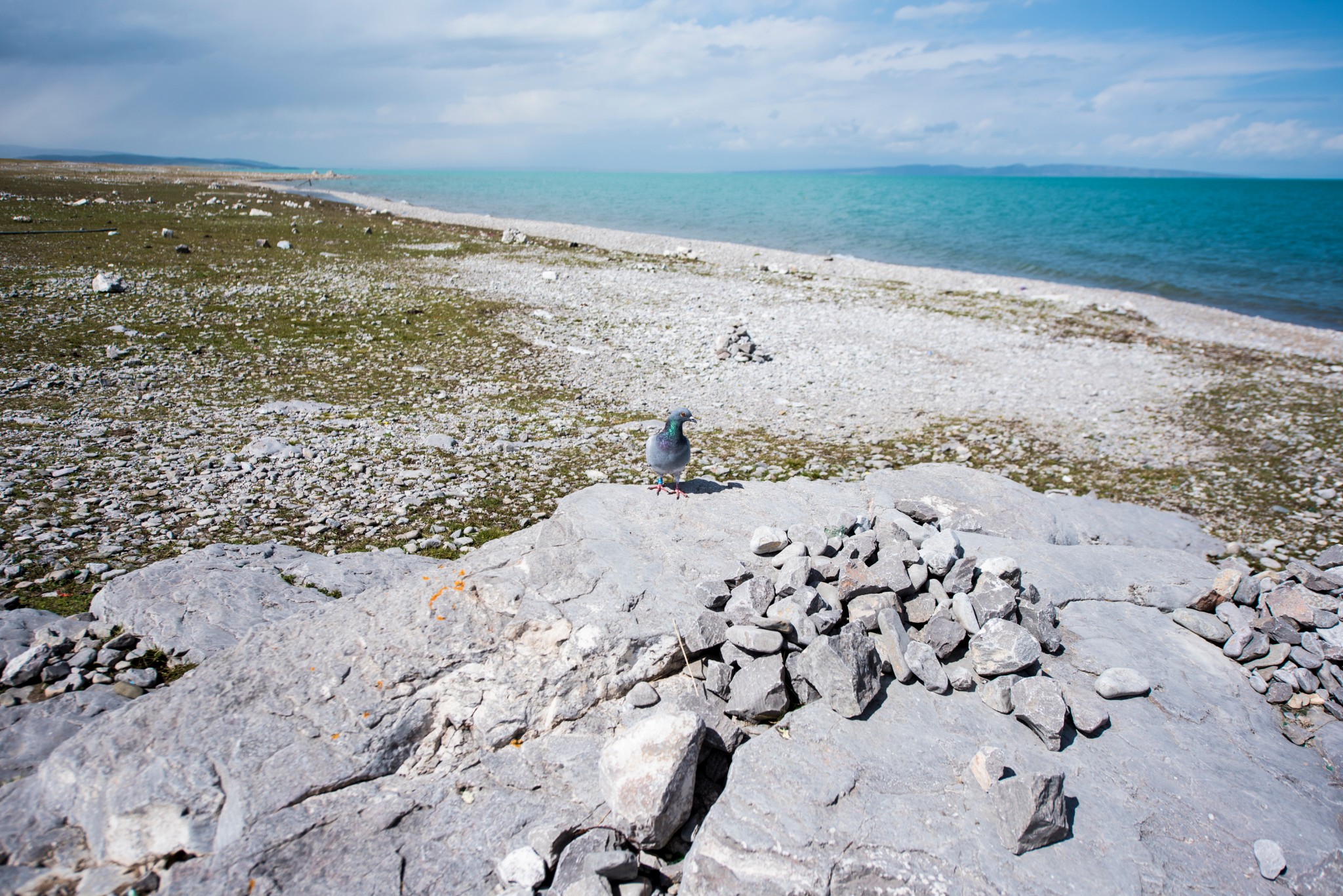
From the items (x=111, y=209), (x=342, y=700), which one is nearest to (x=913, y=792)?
(x=342, y=700)

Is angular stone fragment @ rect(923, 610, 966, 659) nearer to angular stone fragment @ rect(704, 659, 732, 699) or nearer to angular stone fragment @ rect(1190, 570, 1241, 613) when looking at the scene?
angular stone fragment @ rect(704, 659, 732, 699)

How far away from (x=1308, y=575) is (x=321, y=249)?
30.8 m

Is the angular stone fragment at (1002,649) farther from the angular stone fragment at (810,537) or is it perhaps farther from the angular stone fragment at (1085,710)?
the angular stone fragment at (810,537)

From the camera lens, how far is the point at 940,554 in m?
5.39

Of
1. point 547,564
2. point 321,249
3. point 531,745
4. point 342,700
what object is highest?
point 321,249

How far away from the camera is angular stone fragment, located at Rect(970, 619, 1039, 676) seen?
15.0 feet

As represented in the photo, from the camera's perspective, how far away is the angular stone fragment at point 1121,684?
Answer: 15.0 ft

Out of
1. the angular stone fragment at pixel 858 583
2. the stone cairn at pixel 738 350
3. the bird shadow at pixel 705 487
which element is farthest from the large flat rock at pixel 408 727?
the stone cairn at pixel 738 350

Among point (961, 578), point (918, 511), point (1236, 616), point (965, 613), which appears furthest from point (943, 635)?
point (1236, 616)

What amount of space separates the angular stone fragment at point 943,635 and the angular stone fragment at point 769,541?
54.8 inches

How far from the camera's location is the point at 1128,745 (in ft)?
14.0

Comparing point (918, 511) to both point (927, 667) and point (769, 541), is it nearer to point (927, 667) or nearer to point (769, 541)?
point (769, 541)

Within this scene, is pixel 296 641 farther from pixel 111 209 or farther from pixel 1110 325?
pixel 111 209

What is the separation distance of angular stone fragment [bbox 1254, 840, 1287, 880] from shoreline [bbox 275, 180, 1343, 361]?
2159 cm
